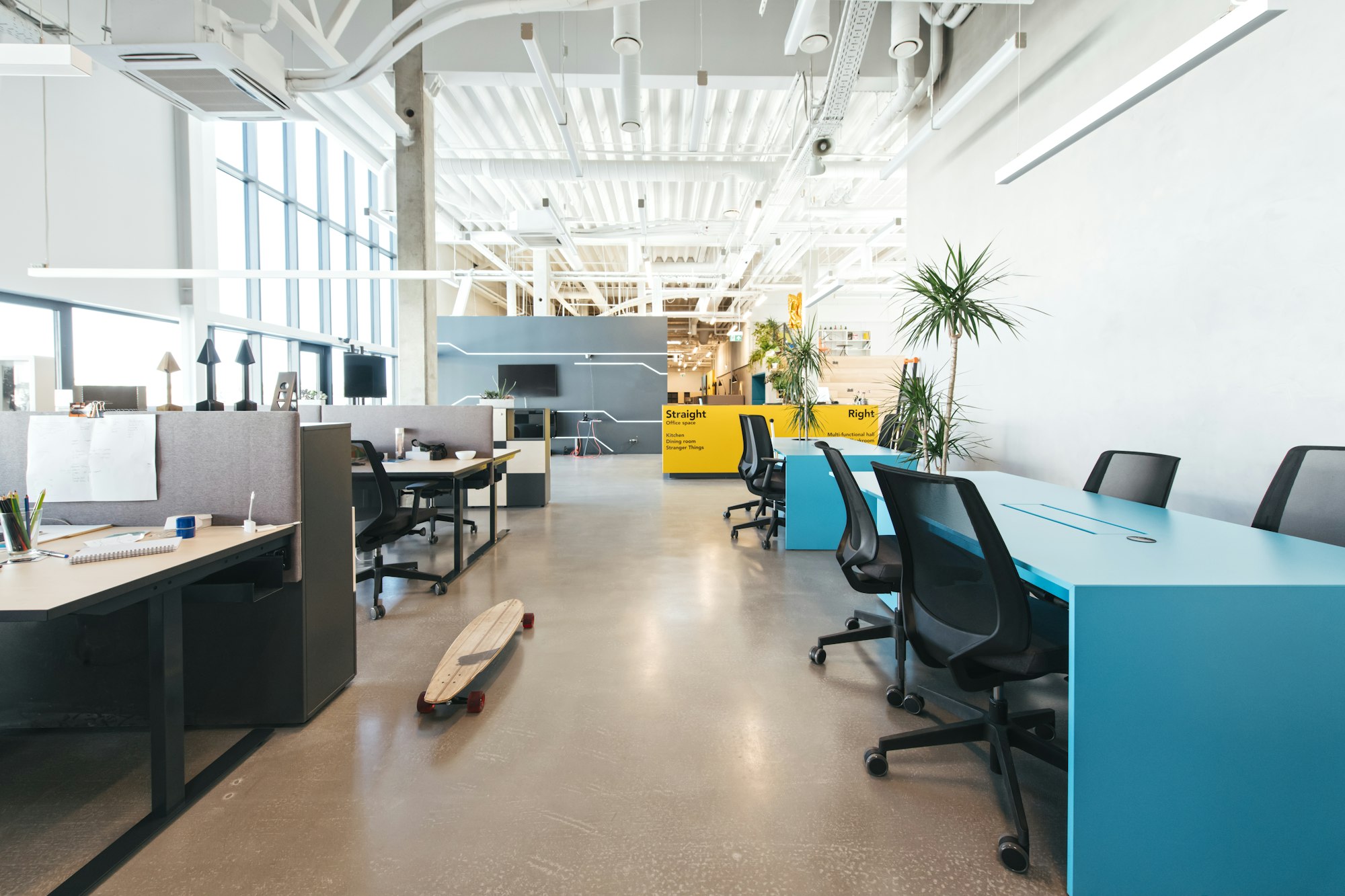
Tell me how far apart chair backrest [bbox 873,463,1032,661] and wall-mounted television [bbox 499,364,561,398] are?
11.9 meters

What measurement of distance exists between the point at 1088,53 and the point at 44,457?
6137 mm

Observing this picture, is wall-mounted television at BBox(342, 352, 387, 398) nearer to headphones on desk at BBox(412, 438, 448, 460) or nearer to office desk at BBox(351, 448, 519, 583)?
headphones on desk at BBox(412, 438, 448, 460)

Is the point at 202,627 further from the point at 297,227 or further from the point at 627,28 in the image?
the point at 297,227

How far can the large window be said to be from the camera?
8734 millimetres

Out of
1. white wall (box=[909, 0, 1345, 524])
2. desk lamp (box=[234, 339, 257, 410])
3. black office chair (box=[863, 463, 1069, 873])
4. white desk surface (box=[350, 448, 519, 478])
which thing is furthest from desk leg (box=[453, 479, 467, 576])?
white wall (box=[909, 0, 1345, 524])

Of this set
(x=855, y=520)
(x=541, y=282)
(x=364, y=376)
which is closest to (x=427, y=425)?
(x=364, y=376)

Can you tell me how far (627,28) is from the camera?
4.84 metres

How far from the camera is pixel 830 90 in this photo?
5.35 m

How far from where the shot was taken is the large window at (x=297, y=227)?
8734mm

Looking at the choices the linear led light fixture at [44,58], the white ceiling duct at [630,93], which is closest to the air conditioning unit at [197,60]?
the linear led light fixture at [44,58]

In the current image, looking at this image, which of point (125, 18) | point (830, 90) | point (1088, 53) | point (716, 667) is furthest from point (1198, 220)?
point (125, 18)

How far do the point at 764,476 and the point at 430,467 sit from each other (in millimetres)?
2684

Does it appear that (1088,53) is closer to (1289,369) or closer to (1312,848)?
(1289,369)

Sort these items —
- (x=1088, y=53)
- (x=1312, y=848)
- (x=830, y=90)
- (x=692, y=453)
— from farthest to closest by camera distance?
(x=692, y=453), (x=830, y=90), (x=1088, y=53), (x=1312, y=848)
